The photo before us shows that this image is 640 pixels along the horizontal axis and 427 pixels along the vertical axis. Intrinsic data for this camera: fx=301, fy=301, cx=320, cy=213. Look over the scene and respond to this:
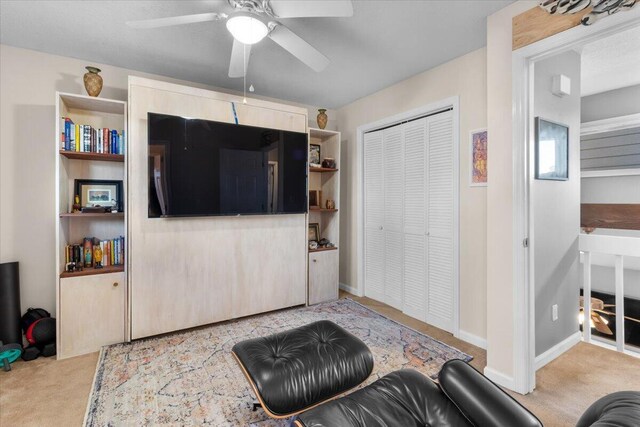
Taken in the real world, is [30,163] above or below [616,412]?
above

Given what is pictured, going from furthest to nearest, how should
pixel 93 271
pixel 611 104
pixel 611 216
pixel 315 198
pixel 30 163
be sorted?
pixel 315 198 → pixel 611 104 → pixel 611 216 → pixel 30 163 → pixel 93 271

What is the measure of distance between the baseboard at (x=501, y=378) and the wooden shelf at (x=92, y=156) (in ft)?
11.3

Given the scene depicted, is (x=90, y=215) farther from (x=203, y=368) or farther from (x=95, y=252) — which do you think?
(x=203, y=368)

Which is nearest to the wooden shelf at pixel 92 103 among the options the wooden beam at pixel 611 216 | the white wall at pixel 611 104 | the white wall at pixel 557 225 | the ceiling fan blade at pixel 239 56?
the ceiling fan blade at pixel 239 56

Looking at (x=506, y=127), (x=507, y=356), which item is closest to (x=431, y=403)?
(x=507, y=356)

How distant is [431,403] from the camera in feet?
4.20

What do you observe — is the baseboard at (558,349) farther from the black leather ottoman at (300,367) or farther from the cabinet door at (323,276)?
the cabinet door at (323,276)

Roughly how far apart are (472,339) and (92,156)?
371 centimetres

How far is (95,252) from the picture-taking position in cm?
267

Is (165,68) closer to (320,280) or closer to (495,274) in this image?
(320,280)

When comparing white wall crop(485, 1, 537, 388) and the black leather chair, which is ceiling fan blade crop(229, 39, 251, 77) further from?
the black leather chair

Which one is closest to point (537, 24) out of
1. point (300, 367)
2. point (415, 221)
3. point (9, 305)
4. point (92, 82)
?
point (415, 221)

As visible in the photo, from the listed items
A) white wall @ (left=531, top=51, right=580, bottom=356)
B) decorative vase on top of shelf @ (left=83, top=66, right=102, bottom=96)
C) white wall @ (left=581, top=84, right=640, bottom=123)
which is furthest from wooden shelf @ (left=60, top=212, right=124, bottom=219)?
white wall @ (left=581, top=84, right=640, bottom=123)

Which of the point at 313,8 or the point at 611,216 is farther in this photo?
the point at 611,216
